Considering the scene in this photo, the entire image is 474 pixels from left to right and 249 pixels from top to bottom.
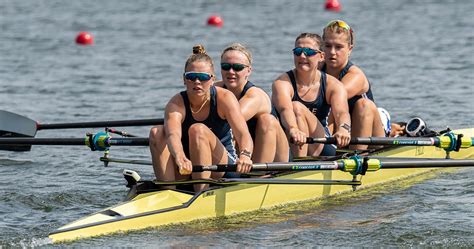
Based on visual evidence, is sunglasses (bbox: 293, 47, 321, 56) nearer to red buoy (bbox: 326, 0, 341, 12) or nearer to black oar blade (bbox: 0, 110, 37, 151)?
black oar blade (bbox: 0, 110, 37, 151)

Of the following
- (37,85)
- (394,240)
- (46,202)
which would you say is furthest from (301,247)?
(37,85)

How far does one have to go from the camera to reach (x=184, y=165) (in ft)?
30.1

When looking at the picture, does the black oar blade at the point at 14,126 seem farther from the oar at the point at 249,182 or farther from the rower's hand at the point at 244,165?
the rower's hand at the point at 244,165

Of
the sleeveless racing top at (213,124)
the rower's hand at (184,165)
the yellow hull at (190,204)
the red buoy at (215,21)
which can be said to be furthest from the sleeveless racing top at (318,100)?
the red buoy at (215,21)

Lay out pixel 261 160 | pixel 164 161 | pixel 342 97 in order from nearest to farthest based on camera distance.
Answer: pixel 164 161, pixel 261 160, pixel 342 97

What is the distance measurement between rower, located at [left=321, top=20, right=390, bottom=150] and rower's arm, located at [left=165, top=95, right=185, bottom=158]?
254cm

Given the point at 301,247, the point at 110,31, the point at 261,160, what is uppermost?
the point at 110,31

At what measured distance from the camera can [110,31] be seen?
29.8m

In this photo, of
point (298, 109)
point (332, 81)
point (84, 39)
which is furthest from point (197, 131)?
point (84, 39)

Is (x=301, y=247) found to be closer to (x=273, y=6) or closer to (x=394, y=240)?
(x=394, y=240)

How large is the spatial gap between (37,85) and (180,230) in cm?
1152

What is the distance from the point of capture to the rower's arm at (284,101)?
1065cm

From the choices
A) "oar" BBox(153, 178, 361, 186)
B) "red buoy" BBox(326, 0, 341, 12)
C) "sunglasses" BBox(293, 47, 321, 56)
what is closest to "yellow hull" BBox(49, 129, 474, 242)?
"oar" BBox(153, 178, 361, 186)

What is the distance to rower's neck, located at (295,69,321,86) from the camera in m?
11.0
